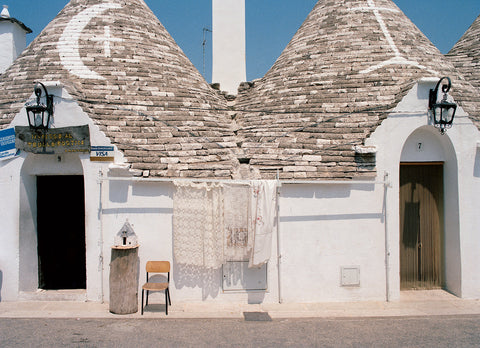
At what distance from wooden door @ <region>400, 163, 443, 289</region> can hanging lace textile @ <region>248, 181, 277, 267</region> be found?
3.40m

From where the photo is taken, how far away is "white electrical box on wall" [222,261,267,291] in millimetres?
8211

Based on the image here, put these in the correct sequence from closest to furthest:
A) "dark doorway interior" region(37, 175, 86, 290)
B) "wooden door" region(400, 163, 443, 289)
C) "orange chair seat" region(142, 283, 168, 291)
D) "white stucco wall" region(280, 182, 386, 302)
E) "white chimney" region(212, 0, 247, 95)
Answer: "orange chair seat" region(142, 283, 168, 291) → "white stucco wall" region(280, 182, 386, 302) → "dark doorway interior" region(37, 175, 86, 290) → "wooden door" region(400, 163, 443, 289) → "white chimney" region(212, 0, 247, 95)

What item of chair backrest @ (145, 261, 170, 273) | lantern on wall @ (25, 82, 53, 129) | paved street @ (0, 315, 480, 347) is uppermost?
lantern on wall @ (25, 82, 53, 129)

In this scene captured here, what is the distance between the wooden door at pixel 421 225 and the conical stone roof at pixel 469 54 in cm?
407

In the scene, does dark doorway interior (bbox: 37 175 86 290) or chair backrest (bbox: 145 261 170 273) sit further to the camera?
dark doorway interior (bbox: 37 175 86 290)

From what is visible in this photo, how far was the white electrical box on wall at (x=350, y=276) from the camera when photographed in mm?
8438

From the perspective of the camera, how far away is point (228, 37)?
13.1 metres

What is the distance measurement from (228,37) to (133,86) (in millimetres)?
4641

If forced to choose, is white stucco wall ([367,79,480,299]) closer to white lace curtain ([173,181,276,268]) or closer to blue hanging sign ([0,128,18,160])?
white lace curtain ([173,181,276,268])

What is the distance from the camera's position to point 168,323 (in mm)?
7180

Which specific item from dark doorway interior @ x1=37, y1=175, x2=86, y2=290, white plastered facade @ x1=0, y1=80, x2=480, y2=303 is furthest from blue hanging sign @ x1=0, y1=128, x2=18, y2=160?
dark doorway interior @ x1=37, y1=175, x2=86, y2=290

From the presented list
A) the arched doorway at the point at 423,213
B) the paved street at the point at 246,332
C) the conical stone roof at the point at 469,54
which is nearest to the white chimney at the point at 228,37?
the arched doorway at the point at 423,213

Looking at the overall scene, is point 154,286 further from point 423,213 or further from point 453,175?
point 453,175

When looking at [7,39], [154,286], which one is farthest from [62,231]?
[7,39]
